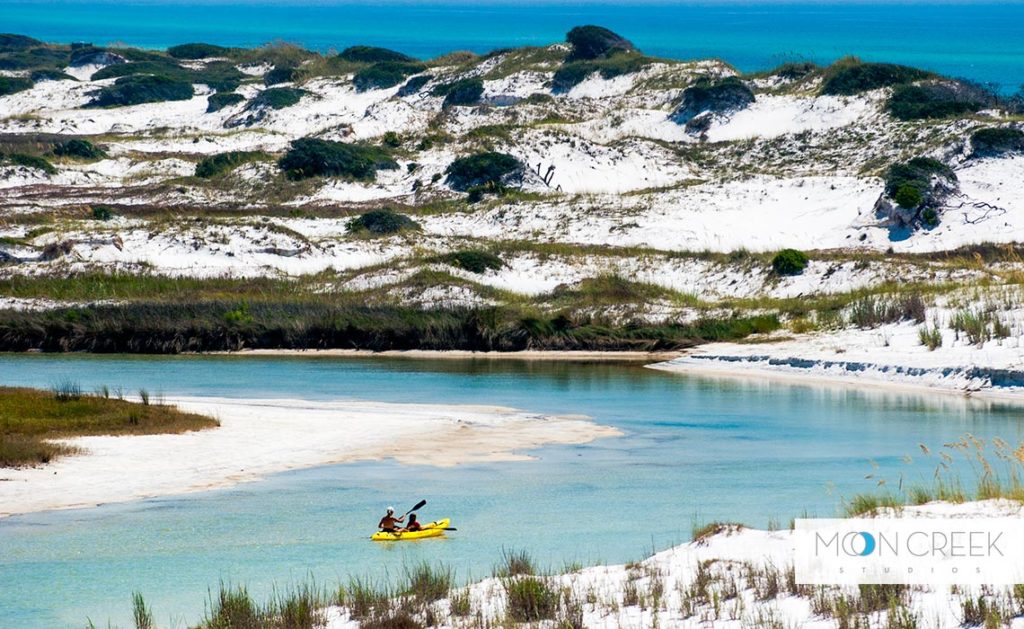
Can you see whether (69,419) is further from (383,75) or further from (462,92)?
(383,75)

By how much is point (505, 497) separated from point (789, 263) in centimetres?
2542

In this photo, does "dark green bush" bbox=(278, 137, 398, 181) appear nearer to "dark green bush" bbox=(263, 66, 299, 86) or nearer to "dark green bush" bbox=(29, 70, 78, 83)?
"dark green bush" bbox=(263, 66, 299, 86)

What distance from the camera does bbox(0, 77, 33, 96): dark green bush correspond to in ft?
341

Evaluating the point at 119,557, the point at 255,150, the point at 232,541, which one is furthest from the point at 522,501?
the point at 255,150

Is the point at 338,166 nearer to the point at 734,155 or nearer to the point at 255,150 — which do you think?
the point at 255,150

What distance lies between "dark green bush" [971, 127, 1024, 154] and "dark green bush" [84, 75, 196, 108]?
61.5 m

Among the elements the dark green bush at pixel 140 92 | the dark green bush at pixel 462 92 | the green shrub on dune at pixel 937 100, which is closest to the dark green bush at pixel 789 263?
the green shrub on dune at pixel 937 100

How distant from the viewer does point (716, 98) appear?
73.2 meters

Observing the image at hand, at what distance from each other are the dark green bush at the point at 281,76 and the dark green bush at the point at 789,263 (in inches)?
2510

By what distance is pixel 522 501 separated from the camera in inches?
721

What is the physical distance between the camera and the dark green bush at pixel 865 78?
70.0m

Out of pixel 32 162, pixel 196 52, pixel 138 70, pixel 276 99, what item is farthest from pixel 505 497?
pixel 196 52

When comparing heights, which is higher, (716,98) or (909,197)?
(716,98)

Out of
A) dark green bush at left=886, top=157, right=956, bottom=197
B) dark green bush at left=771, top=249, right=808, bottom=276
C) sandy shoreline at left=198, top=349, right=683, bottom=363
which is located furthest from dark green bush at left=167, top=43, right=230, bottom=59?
sandy shoreline at left=198, top=349, right=683, bottom=363
